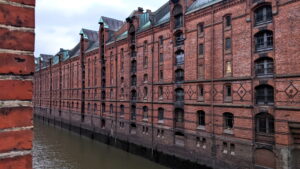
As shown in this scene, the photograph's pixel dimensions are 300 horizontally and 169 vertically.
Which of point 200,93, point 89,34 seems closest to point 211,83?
point 200,93

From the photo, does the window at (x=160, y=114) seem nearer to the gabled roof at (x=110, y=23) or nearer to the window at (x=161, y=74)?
the window at (x=161, y=74)

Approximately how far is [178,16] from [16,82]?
19627 mm

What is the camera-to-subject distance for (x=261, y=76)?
13531 mm

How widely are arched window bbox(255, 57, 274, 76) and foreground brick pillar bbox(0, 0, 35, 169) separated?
14258 millimetres

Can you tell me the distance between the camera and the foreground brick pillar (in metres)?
1.26

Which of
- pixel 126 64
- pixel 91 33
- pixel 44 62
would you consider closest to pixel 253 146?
pixel 126 64

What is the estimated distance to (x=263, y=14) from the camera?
13688 millimetres

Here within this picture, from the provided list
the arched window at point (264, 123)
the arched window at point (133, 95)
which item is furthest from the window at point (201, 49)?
the arched window at point (133, 95)

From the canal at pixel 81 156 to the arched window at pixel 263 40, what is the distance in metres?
12.3

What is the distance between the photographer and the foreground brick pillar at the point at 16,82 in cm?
126

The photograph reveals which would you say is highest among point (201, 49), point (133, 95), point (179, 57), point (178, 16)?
point (178, 16)

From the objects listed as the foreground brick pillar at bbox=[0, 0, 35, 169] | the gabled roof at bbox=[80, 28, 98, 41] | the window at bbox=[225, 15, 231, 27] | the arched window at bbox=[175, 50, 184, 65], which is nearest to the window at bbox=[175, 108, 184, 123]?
the arched window at bbox=[175, 50, 184, 65]

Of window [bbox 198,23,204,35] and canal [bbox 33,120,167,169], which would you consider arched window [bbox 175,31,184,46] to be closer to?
window [bbox 198,23,204,35]

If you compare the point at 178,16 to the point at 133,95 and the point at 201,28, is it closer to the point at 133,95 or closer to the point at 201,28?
the point at 201,28
